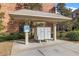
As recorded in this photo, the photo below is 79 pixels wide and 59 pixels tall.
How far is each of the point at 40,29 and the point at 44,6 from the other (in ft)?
27.2

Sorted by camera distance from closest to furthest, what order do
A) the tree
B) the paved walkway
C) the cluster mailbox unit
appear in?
the paved walkway → the cluster mailbox unit → the tree

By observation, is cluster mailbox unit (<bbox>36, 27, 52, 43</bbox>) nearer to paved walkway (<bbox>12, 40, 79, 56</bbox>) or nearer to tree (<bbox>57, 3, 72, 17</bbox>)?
paved walkway (<bbox>12, 40, 79, 56</bbox>)

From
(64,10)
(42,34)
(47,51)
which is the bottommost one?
(47,51)

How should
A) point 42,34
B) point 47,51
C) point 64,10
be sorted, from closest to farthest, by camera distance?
point 47,51 < point 42,34 < point 64,10

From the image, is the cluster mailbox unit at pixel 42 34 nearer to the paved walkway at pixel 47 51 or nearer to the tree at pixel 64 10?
the paved walkway at pixel 47 51

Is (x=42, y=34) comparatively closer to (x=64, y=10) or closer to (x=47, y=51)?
(x=47, y=51)

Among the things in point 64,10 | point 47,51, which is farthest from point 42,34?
point 64,10

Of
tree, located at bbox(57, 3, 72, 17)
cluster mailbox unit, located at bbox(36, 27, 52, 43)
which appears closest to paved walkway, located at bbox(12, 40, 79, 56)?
cluster mailbox unit, located at bbox(36, 27, 52, 43)

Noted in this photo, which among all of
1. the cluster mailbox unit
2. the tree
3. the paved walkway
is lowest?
the paved walkway

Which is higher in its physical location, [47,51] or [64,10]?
[64,10]

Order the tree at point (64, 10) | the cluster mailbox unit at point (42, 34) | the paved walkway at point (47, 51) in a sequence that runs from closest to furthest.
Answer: the paved walkway at point (47, 51) → the cluster mailbox unit at point (42, 34) → the tree at point (64, 10)

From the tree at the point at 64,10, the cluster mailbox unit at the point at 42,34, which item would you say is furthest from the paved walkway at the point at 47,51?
the tree at the point at 64,10

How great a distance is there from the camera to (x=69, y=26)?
19.9m

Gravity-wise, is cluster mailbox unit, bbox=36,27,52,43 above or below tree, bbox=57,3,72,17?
below
